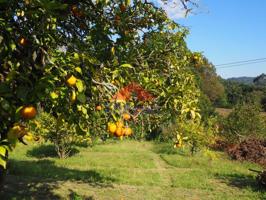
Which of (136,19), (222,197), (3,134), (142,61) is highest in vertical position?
(136,19)

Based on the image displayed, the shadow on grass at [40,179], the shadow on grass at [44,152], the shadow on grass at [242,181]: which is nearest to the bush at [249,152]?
the shadow on grass at [242,181]

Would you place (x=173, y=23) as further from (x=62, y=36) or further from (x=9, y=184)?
(x=9, y=184)

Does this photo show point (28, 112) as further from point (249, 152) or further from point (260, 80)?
point (260, 80)

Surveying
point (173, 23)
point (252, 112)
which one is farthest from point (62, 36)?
point (252, 112)

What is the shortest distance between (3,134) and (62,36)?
1711 millimetres

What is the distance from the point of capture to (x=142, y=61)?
5492 mm

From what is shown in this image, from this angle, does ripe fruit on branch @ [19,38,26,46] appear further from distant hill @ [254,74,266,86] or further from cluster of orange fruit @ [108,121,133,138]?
distant hill @ [254,74,266,86]

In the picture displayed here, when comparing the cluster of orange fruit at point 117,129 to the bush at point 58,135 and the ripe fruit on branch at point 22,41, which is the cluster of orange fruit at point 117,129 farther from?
the bush at point 58,135

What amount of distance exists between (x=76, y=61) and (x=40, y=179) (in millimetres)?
9119

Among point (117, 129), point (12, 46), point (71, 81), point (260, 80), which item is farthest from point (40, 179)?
point (260, 80)

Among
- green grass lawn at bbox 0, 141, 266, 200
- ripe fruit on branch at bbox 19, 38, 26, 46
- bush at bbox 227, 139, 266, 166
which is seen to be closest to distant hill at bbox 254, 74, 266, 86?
bush at bbox 227, 139, 266, 166

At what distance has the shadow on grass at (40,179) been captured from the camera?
31.9 feet

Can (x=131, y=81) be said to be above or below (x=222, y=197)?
above

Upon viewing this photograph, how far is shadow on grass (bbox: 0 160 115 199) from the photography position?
973 centimetres
